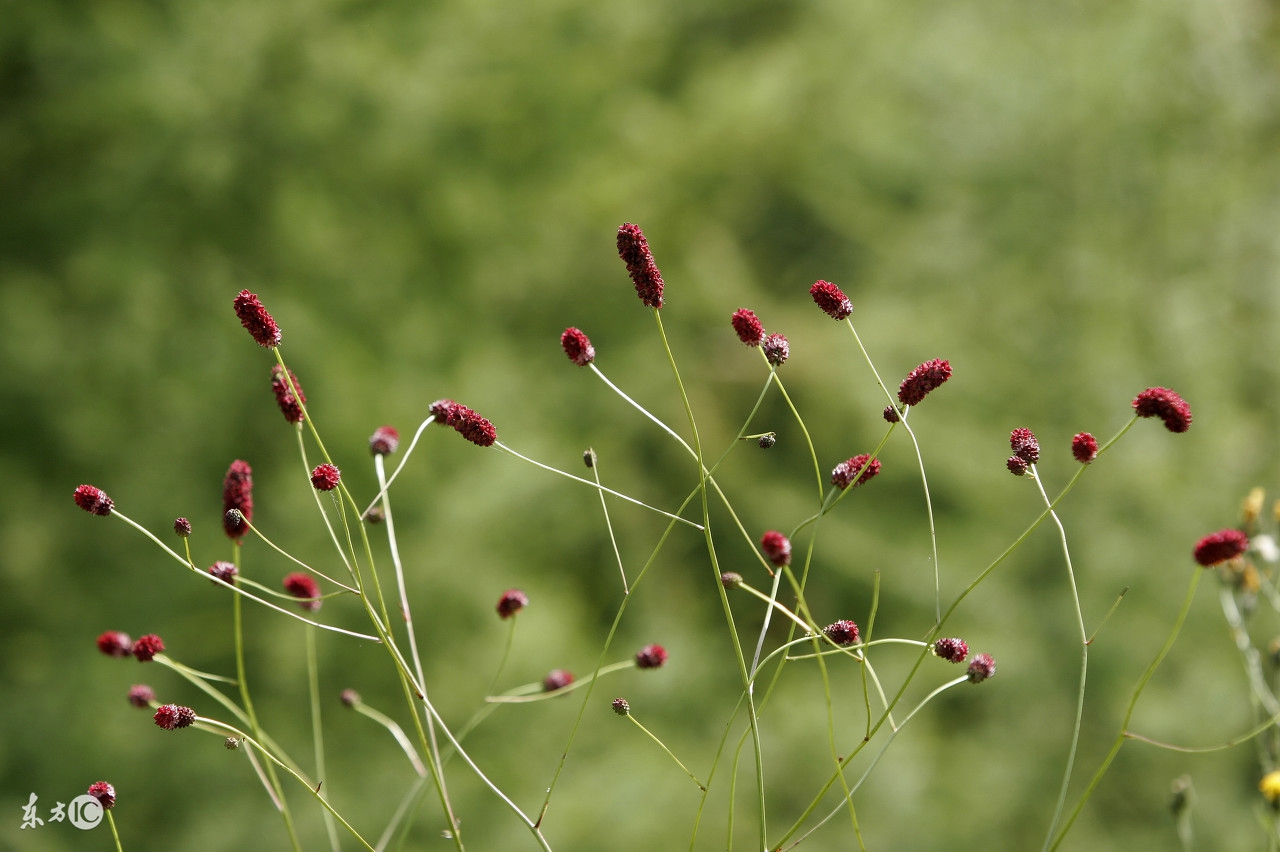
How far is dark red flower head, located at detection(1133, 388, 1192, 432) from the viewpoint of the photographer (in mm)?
303

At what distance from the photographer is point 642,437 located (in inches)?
82.1

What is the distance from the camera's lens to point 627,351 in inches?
71.2

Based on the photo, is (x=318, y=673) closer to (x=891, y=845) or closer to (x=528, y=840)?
(x=528, y=840)

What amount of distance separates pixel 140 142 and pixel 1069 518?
1.67 m

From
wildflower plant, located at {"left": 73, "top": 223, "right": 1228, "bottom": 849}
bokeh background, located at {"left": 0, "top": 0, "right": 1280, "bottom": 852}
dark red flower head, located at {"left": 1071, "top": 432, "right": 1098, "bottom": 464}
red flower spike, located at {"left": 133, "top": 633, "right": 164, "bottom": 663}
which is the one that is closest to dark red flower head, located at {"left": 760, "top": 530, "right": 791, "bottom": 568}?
wildflower plant, located at {"left": 73, "top": 223, "right": 1228, "bottom": 849}

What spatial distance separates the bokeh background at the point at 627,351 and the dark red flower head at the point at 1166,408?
105 cm

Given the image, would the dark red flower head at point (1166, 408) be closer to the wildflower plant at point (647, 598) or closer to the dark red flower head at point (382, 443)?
the wildflower plant at point (647, 598)

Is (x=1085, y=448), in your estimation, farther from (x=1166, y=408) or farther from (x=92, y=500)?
(x=92, y=500)

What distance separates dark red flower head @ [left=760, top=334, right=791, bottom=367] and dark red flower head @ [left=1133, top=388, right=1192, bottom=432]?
4.5 inches

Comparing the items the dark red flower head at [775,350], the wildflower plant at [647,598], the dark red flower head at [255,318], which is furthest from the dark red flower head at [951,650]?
the dark red flower head at [255,318]

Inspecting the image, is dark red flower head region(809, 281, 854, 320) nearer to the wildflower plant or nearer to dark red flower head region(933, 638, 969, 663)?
the wildflower plant

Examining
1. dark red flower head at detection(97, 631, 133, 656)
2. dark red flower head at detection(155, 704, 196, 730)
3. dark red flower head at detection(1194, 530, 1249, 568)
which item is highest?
dark red flower head at detection(97, 631, 133, 656)

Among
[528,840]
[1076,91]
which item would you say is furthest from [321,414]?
[1076,91]

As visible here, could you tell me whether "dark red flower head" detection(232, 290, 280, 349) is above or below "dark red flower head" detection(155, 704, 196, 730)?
above
